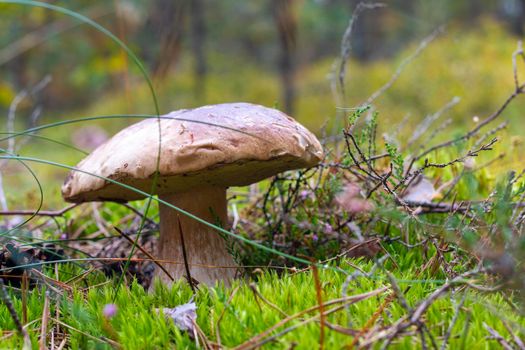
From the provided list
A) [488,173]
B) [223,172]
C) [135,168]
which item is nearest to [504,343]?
[223,172]

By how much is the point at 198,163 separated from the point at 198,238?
464 millimetres

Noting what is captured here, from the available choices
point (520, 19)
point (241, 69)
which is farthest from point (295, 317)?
point (241, 69)

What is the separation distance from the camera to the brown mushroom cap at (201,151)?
130 cm

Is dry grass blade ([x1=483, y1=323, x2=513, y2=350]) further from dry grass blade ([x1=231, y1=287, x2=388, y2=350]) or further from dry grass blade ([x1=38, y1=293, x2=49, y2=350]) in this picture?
dry grass blade ([x1=38, y1=293, x2=49, y2=350])

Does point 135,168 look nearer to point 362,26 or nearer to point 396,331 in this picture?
point 396,331

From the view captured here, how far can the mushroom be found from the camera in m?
1.30

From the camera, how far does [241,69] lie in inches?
698

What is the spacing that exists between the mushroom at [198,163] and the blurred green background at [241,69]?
0.40 m

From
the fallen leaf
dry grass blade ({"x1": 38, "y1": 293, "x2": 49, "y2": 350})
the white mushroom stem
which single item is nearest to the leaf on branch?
the white mushroom stem

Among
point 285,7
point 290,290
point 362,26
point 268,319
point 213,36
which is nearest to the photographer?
point 268,319

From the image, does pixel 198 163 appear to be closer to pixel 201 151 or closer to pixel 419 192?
pixel 201 151

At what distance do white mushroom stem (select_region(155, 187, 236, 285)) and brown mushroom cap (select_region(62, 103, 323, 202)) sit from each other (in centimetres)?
9

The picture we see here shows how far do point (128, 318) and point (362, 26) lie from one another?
1627cm

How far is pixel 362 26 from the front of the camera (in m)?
16.2
